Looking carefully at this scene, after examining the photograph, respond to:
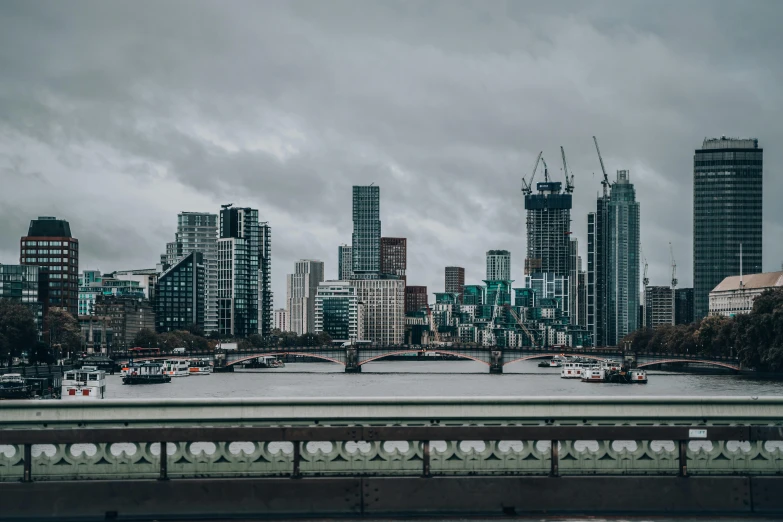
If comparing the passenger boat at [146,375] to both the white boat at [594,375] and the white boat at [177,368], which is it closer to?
the white boat at [177,368]

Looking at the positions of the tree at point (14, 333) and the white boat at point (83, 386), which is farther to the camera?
the tree at point (14, 333)

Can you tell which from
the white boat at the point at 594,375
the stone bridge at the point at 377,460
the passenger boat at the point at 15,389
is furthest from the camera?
the white boat at the point at 594,375

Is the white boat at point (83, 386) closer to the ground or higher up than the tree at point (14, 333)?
closer to the ground

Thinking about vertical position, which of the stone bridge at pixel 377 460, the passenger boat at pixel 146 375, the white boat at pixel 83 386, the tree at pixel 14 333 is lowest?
the passenger boat at pixel 146 375

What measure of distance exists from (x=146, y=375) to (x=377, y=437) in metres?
146

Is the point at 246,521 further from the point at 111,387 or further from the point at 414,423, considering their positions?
the point at 111,387

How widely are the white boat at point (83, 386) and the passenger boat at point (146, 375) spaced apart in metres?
46.1

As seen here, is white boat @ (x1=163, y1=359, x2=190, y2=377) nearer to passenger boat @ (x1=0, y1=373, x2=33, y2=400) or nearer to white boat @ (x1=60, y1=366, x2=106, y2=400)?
white boat @ (x1=60, y1=366, x2=106, y2=400)

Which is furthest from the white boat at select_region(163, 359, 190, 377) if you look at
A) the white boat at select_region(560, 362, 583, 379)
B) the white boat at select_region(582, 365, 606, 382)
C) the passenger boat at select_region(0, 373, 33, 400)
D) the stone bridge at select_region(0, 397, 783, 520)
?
the stone bridge at select_region(0, 397, 783, 520)

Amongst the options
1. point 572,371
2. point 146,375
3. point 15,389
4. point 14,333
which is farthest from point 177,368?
point 15,389

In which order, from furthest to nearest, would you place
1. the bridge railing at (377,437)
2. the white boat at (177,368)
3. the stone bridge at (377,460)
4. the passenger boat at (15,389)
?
the white boat at (177,368), the passenger boat at (15,389), the bridge railing at (377,437), the stone bridge at (377,460)

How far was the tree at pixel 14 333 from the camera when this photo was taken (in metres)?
164

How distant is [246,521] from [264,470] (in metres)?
1.05

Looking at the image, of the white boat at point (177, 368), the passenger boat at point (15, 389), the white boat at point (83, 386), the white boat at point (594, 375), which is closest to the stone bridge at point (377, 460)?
the passenger boat at point (15, 389)
